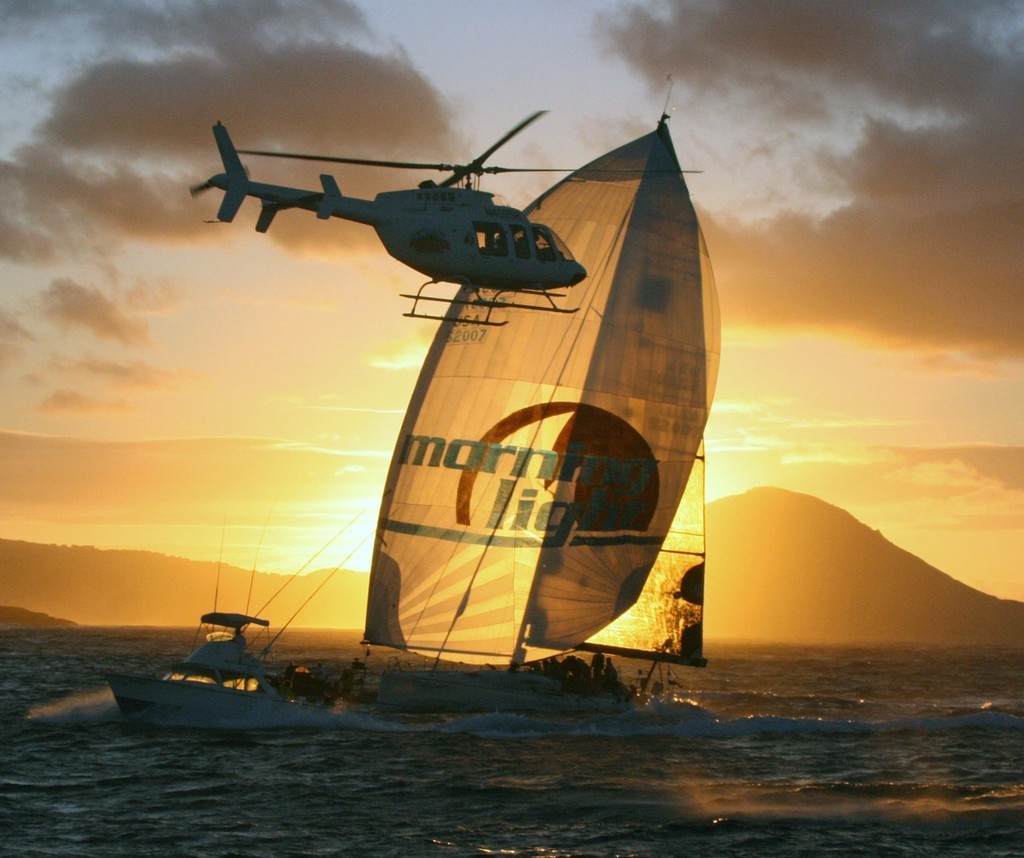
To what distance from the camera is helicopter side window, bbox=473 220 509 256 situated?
3409 cm

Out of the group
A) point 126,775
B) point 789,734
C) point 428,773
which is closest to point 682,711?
point 789,734


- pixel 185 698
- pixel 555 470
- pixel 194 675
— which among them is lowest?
pixel 185 698

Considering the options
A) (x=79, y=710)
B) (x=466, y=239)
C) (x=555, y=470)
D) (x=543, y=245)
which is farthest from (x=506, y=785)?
(x=79, y=710)

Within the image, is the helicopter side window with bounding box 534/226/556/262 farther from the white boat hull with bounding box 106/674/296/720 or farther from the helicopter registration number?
the white boat hull with bounding box 106/674/296/720

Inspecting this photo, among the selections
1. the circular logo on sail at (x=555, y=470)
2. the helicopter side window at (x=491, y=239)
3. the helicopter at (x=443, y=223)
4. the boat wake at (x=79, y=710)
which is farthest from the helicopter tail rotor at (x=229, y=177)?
the boat wake at (x=79, y=710)

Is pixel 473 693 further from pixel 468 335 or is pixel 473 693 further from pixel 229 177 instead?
pixel 229 177

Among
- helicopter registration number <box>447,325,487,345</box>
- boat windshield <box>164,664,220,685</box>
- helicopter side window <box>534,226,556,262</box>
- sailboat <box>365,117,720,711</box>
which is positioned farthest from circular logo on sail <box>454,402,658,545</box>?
boat windshield <box>164,664,220,685</box>

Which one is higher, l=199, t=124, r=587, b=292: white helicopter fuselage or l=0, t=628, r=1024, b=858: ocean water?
l=199, t=124, r=587, b=292: white helicopter fuselage

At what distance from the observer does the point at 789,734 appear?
143 ft

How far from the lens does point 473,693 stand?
127ft

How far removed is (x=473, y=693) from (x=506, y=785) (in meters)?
7.63

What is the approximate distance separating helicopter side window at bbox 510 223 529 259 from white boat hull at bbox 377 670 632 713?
1194cm

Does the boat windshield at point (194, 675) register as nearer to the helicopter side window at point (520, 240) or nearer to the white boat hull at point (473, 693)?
the white boat hull at point (473, 693)

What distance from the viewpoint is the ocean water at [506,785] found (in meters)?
26.0
